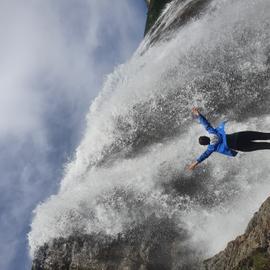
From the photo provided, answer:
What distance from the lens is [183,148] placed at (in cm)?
2009

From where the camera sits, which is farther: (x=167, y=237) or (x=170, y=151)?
(x=170, y=151)

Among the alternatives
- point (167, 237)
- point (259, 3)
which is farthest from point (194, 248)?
point (259, 3)

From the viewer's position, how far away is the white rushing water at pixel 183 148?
1736cm

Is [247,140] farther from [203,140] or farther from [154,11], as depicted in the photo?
[154,11]

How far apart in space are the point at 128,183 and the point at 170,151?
7.49 feet

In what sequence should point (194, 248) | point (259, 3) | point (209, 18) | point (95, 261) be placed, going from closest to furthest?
point (194, 248), point (95, 261), point (259, 3), point (209, 18)

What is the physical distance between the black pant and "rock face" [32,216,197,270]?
4879 mm

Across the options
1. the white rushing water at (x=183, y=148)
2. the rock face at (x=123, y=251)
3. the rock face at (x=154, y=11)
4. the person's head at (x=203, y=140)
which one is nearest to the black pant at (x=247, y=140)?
the person's head at (x=203, y=140)

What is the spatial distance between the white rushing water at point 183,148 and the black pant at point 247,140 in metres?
3.17

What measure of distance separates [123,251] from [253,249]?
6642 millimetres

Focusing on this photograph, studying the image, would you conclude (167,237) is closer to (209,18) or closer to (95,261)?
(95,261)

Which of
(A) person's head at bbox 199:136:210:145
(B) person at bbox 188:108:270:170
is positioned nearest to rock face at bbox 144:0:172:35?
(B) person at bbox 188:108:270:170

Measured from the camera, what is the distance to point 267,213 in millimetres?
12398

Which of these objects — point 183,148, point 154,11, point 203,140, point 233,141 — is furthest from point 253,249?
point 154,11
